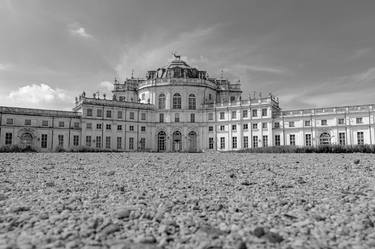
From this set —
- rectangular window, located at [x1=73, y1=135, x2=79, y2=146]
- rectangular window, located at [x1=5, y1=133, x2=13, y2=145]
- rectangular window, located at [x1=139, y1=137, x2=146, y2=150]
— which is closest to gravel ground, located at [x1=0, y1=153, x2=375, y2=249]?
rectangular window, located at [x1=5, y1=133, x2=13, y2=145]

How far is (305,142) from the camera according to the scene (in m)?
51.6

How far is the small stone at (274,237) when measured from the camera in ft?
13.0

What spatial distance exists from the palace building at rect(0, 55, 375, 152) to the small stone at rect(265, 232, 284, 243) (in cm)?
4606

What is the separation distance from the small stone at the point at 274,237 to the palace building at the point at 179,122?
46.1 meters

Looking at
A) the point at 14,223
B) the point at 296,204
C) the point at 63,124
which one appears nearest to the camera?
the point at 14,223

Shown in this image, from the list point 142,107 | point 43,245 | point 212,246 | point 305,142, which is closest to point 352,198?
point 212,246

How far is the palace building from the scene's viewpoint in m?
48.5

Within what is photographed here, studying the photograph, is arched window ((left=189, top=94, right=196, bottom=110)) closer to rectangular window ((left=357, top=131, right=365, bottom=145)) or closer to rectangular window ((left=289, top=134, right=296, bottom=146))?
rectangular window ((left=289, top=134, right=296, bottom=146))

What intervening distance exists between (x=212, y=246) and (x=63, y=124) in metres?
51.5

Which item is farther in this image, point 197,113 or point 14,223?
point 197,113

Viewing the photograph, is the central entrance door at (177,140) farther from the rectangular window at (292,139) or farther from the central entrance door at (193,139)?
the rectangular window at (292,139)

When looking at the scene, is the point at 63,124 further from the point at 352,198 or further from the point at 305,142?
the point at 352,198

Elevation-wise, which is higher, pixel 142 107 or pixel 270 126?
pixel 142 107

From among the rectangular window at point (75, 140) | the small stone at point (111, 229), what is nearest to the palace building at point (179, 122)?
the rectangular window at point (75, 140)
